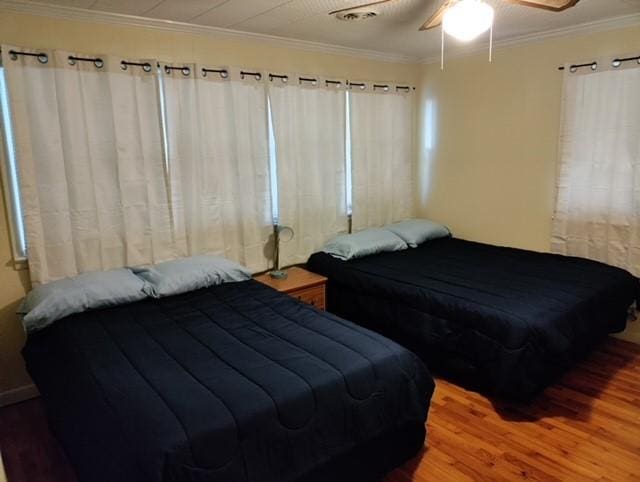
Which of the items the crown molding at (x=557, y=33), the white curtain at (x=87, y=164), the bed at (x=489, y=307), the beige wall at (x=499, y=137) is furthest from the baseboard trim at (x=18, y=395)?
the crown molding at (x=557, y=33)

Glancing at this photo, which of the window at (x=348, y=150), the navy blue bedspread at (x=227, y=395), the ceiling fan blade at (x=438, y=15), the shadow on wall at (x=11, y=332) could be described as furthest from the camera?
the window at (x=348, y=150)

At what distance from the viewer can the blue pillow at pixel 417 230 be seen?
4.13 meters

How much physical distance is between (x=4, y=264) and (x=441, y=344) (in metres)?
2.68

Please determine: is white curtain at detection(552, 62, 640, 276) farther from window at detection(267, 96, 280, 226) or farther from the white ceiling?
window at detection(267, 96, 280, 226)

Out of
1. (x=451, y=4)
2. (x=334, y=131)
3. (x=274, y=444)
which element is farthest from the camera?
(x=334, y=131)

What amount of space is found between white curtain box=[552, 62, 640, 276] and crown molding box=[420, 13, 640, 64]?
28 centimetres

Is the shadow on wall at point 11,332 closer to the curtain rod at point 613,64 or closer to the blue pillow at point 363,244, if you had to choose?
the blue pillow at point 363,244

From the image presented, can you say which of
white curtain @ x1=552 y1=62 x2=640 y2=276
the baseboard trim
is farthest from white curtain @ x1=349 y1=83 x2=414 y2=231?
the baseboard trim

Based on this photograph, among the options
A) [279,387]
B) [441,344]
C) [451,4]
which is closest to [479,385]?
[441,344]

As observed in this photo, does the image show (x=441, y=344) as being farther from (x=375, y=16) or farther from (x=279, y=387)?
(x=375, y=16)

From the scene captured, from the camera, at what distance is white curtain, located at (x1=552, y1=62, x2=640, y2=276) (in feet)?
10.5

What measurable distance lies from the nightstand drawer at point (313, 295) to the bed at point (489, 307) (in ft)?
0.50

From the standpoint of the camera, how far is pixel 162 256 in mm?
3172

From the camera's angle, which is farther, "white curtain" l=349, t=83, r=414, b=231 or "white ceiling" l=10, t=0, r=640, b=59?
"white curtain" l=349, t=83, r=414, b=231
